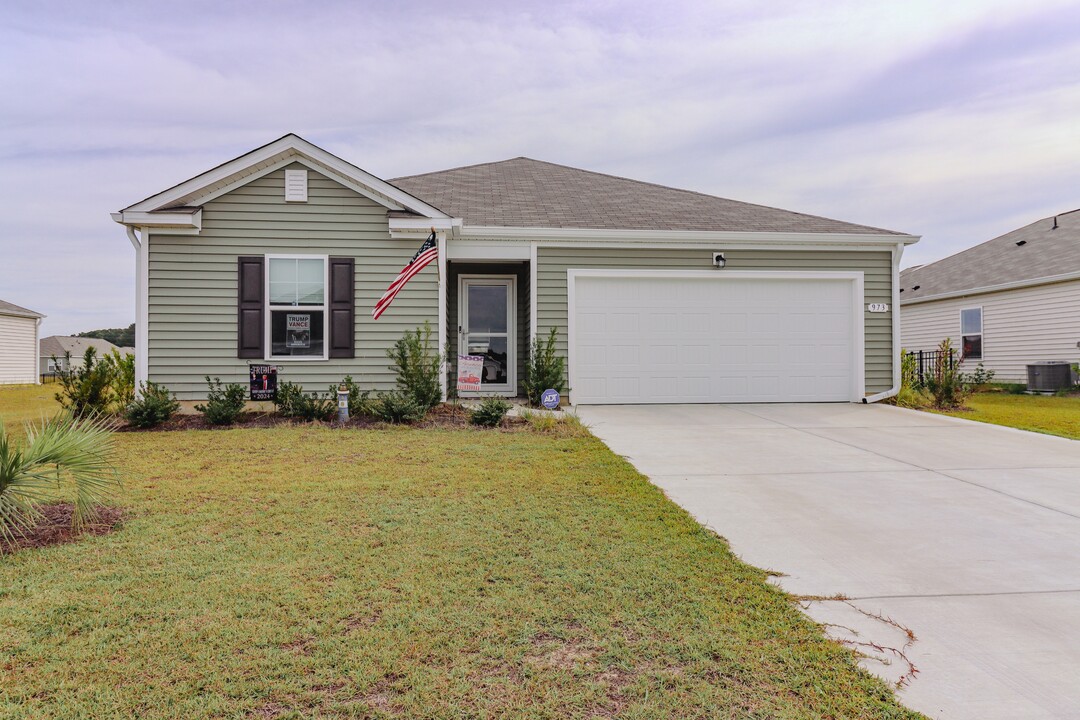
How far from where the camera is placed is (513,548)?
3520 mm

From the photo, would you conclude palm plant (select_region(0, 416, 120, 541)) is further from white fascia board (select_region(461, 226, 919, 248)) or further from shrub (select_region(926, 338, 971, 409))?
shrub (select_region(926, 338, 971, 409))

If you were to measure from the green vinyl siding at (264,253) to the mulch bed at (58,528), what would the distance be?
5072 millimetres

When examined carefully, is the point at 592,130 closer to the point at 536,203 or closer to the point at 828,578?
the point at 536,203

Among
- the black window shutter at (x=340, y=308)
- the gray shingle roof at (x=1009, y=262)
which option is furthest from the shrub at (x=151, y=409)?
the gray shingle roof at (x=1009, y=262)

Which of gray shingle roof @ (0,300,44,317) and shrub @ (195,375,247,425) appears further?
gray shingle roof @ (0,300,44,317)

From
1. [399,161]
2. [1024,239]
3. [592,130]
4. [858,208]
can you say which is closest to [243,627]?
[592,130]

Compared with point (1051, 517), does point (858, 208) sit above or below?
above

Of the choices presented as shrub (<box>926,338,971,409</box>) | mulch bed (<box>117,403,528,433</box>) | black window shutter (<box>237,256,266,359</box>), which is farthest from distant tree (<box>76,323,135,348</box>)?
shrub (<box>926,338,971,409</box>)

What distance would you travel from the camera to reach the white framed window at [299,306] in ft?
30.3

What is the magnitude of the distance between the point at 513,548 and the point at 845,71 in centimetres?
1217

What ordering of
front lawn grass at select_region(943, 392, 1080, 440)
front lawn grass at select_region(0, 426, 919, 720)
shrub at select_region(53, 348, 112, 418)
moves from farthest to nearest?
shrub at select_region(53, 348, 112, 418), front lawn grass at select_region(943, 392, 1080, 440), front lawn grass at select_region(0, 426, 919, 720)

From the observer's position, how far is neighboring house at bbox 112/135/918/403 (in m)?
9.10

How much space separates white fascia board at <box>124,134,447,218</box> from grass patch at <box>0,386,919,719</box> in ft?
18.9

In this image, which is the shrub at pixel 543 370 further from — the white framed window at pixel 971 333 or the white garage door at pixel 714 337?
the white framed window at pixel 971 333
